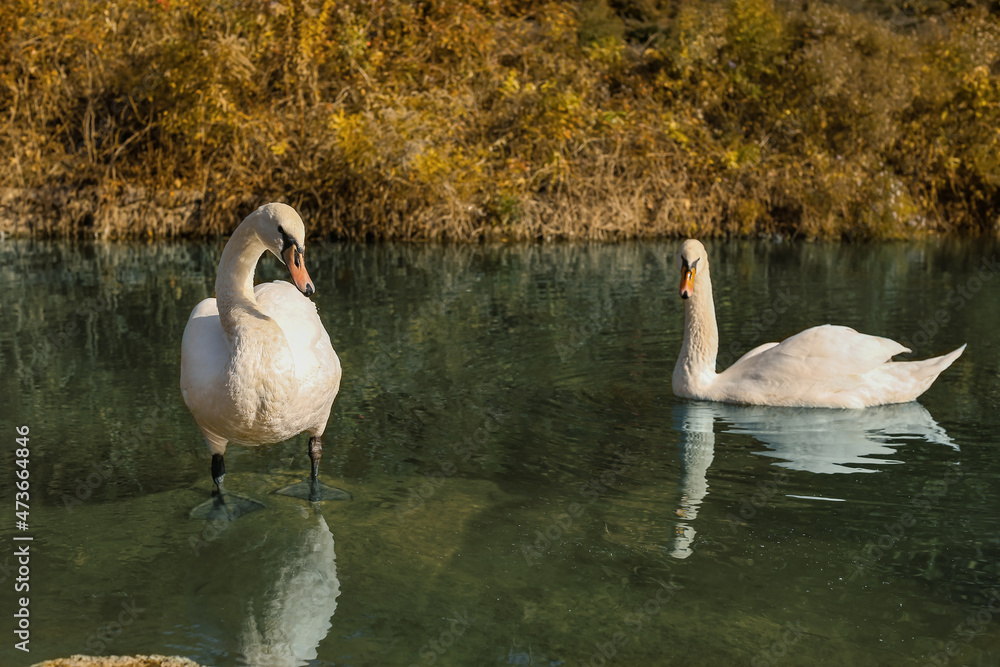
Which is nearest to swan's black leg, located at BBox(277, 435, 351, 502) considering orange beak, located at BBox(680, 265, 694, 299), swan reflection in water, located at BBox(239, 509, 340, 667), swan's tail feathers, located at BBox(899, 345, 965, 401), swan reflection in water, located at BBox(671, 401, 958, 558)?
swan reflection in water, located at BBox(239, 509, 340, 667)

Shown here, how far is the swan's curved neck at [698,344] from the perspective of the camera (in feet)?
22.1

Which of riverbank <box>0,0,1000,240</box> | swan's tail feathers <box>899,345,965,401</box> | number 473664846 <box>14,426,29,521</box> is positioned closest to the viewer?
number 473664846 <box>14,426,29,521</box>

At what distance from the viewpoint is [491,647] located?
11.2ft

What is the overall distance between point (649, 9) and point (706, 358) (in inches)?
1001

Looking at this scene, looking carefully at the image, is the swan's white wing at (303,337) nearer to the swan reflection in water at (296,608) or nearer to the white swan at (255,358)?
the white swan at (255,358)

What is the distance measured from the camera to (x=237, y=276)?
4.45m

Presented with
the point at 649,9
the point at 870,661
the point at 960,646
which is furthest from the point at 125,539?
the point at 649,9

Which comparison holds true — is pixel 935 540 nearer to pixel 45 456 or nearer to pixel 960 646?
pixel 960 646

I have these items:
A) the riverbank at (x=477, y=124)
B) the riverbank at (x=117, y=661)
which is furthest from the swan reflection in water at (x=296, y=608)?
the riverbank at (x=477, y=124)

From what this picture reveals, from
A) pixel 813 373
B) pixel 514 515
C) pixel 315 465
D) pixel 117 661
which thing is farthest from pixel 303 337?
pixel 813 373

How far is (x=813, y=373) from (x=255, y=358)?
12.2 feet

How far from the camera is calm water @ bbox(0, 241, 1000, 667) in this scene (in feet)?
11.5

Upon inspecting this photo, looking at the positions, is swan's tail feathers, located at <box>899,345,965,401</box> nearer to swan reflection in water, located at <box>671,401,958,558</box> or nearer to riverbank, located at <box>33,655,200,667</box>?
swan reflection in water, located at <box>671,401,958,558</box>

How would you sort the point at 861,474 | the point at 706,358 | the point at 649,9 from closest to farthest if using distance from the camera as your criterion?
1. the point at 861,474
2. the point at 706,358
3. the point at 649,9
